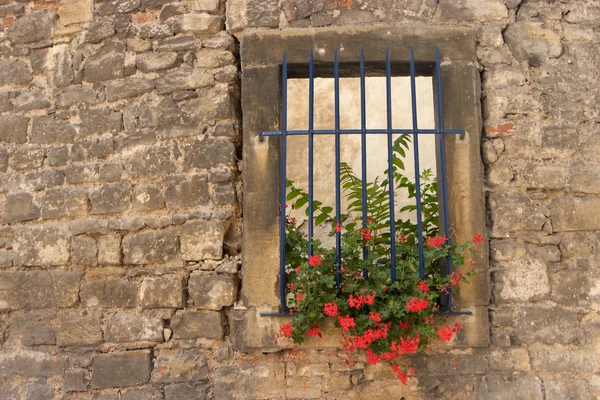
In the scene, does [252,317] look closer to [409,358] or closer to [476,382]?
[409,358]

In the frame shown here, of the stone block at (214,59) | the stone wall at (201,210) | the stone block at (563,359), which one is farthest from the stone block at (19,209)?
the stone block at (563,359)

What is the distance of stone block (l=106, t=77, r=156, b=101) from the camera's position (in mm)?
3057

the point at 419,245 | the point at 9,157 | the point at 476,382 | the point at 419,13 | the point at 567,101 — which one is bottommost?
the point at 476,382

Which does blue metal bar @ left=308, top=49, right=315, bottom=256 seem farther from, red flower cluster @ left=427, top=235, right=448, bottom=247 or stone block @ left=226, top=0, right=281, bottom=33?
red flower cluster @ left=427, top=235, right=448, bottom=247

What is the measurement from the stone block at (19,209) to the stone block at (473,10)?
7.94 ft

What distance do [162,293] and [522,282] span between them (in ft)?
5.82

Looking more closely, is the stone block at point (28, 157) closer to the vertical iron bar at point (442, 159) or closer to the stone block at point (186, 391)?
the stone block at point (186, 391)

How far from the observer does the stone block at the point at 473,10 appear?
2996 millimetres

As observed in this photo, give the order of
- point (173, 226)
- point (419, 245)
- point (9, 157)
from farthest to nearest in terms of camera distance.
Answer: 1. point (9, 157)
2. point (173, 226)
3. point (419, 245)

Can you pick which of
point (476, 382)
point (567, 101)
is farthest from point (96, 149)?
point (567, 101)

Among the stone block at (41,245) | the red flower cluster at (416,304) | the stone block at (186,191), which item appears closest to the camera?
the red flower cluster at (416,304)

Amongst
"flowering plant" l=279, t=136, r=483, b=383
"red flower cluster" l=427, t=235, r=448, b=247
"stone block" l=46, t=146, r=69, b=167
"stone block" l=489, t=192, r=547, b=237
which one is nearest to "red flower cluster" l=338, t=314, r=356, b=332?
"flowering plant" l=279, t=136, r=483, b=383

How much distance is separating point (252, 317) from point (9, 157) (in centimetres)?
166

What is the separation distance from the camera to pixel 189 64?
303 centimetres
